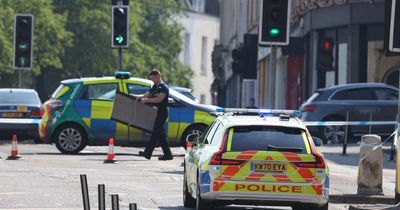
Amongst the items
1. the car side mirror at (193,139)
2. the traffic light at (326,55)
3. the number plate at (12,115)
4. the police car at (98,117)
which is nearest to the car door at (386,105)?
the traffic light at (326,55)

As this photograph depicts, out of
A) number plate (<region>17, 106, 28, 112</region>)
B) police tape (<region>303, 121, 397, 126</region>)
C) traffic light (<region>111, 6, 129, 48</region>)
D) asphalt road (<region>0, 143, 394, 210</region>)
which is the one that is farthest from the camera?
number plate (<region>17, 106, 28, 112</region>)

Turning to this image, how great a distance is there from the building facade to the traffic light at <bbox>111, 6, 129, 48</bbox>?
69.0m

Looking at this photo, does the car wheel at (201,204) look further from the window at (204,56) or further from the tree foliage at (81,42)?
the window at (204,56)

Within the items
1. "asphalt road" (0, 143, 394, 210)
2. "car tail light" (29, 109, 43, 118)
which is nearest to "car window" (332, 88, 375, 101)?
"asphalt road" (0, 143, 394, 210)

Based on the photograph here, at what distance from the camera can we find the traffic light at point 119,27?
32.2m

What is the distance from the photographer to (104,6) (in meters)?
69.2

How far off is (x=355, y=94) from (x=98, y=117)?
929cm

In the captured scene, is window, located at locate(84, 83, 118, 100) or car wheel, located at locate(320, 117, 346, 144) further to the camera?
car wheel, located at locate(320, 117, 346, 144)

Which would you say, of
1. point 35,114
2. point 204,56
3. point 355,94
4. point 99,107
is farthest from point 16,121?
point 204,56

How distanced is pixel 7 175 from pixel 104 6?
49.2m

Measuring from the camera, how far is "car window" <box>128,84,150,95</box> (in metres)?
27.5

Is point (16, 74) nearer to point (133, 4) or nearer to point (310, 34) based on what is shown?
point (133, 4)

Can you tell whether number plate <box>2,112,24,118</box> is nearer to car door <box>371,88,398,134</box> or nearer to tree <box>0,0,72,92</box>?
car door <box>371,88,398,134</box>

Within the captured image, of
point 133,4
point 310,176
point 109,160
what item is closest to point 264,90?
point 133,4
